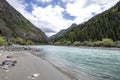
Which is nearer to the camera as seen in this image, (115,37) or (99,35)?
(115,37)

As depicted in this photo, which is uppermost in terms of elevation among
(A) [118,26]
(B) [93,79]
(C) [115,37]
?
(A) [118,26]

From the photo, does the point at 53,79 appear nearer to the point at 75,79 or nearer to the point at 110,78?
the point at 75,79

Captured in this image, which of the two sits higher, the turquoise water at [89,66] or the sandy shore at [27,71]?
the sandy shore at [27,71]

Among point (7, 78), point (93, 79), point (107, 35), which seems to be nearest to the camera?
point (7, 78)

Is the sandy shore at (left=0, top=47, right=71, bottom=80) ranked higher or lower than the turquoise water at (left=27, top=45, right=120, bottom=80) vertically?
higher

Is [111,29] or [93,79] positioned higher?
[111,29]

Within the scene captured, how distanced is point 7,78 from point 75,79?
22.3 feet

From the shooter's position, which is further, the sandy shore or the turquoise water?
the turquoise water

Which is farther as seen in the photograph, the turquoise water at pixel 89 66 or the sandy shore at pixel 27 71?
the turquoise water at pixel 89 66

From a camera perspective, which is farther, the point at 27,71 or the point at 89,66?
the point at 89,66

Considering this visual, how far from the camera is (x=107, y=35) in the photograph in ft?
619

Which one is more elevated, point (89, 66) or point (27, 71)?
point (27, 71)

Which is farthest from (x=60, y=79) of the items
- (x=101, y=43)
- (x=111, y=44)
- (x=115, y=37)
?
(x=115, y=37)

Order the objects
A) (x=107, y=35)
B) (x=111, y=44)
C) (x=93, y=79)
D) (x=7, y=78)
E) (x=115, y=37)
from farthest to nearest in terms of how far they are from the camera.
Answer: (x=107, y=35)
(x=115, y=37)
(x=111, y=44)
(x=93, y=79)
(x=7, y=78)
